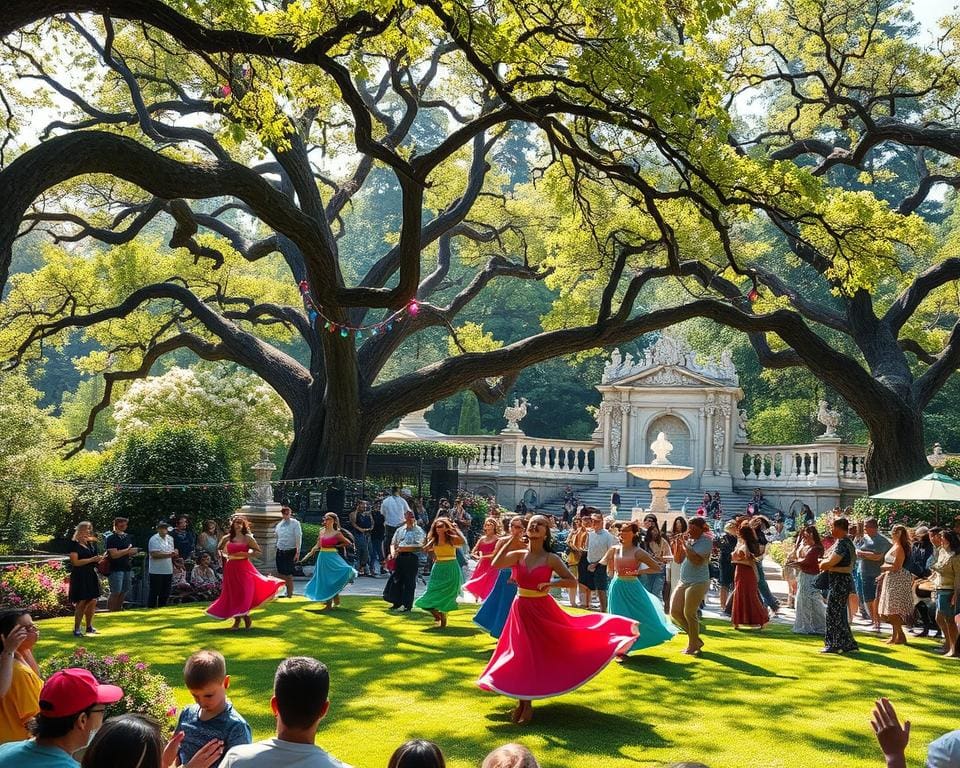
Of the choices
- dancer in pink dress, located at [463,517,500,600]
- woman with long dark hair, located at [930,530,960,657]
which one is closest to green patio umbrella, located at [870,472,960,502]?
woman with long dark hair, located at [930,530,960,657]

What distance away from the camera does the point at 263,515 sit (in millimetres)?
20391

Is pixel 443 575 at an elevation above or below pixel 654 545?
below

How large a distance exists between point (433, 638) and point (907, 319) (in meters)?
16.5

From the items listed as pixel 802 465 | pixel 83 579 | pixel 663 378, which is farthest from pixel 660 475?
pixel 83 579

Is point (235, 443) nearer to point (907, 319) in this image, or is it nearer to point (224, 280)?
point (224, 280)

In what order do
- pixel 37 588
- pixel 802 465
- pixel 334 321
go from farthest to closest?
pixel 802 465, pixel 334 321, pixel 37 588

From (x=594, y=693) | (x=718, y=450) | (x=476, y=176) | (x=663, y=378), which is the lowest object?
(x=594, y=693)

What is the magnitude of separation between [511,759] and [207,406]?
2934 centimetres

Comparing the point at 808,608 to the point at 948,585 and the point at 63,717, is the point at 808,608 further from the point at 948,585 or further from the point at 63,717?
the point at 63,717

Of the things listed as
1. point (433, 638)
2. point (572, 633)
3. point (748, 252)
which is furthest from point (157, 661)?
point (748, 252)

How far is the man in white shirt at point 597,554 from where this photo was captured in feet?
53.4

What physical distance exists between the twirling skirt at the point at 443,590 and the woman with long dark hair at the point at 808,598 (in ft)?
15.4

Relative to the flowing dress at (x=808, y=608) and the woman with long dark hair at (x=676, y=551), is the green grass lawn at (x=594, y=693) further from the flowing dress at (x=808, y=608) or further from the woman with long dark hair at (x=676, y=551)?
the woman with long dark hair at (x=676, y=551)

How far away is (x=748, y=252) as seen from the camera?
26.4 metres
